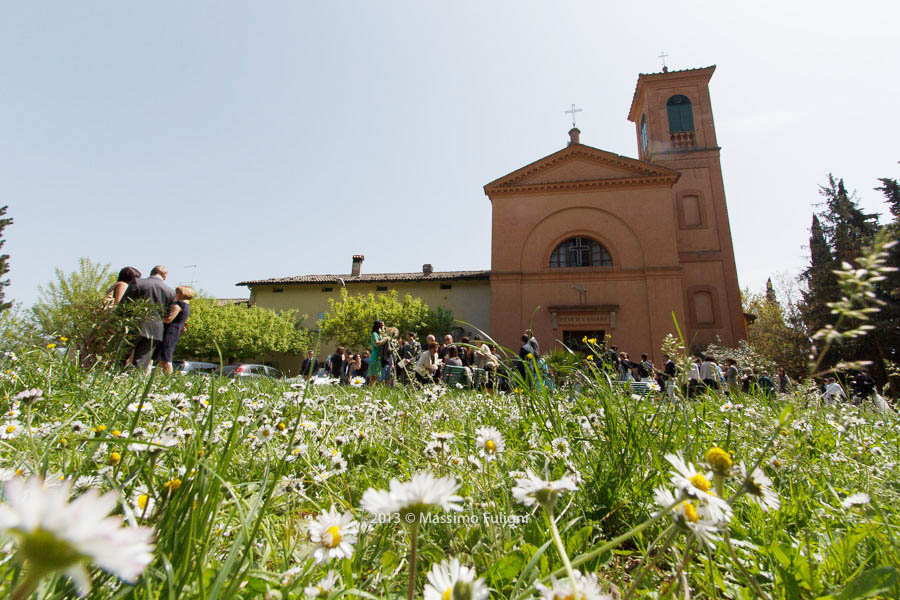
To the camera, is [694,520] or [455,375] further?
[455,375]

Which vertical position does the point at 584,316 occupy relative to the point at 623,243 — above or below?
below

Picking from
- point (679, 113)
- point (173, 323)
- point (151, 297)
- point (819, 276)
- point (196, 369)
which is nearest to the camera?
point (196, 369)

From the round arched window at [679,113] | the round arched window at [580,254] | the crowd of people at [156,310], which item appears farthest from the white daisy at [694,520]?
the round arched window at [679,113]

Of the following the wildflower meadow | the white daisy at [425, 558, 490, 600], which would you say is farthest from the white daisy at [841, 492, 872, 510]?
the white daisy at [425, 558, 490, 600]

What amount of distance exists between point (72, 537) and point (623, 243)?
87.6 feet

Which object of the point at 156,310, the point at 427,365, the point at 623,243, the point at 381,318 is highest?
the point at 623,243

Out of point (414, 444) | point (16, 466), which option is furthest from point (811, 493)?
point (16, 466)

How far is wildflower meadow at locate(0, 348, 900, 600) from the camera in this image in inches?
25.0

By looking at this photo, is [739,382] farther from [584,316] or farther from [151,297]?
[584,316]

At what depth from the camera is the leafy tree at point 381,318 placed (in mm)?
26812

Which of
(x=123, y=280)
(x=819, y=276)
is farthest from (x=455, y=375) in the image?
(x=819, y=276)

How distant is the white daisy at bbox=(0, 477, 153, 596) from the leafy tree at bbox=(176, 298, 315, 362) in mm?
28792

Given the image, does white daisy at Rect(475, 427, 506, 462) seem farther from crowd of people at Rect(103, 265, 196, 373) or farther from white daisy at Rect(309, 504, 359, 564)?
crowd of people at Rect(103, 265, 196, 373)

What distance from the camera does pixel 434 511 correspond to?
963 millimetres
